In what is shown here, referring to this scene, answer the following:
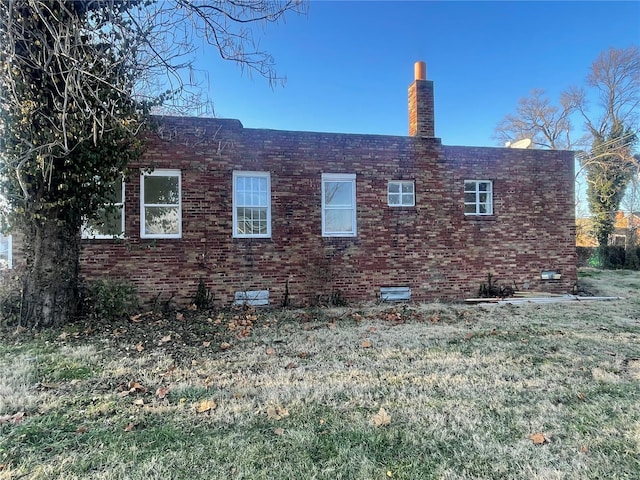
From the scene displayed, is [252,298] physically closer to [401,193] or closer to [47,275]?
[47,275]

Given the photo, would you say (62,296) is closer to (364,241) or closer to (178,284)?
(178,284)

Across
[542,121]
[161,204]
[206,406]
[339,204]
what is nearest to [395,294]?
[339,204]

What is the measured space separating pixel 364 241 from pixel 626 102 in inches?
940

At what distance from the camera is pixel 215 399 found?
136 inches

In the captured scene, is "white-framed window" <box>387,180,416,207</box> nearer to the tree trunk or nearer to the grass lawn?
the grass lawn

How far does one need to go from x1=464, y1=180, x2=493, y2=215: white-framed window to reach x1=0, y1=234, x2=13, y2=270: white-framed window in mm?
10780

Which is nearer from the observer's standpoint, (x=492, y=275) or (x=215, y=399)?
(x=215, y=399)

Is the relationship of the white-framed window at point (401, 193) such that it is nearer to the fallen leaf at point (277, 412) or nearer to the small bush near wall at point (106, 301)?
the small bush near wall at point (106, 301)

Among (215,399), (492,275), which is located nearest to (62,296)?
(215,399)

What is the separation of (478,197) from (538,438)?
330 inches

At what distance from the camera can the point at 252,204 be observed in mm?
8961

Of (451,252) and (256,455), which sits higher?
(451,252)

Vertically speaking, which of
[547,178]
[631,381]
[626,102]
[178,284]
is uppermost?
[626,102]

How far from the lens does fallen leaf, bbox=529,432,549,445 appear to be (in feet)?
8.86
